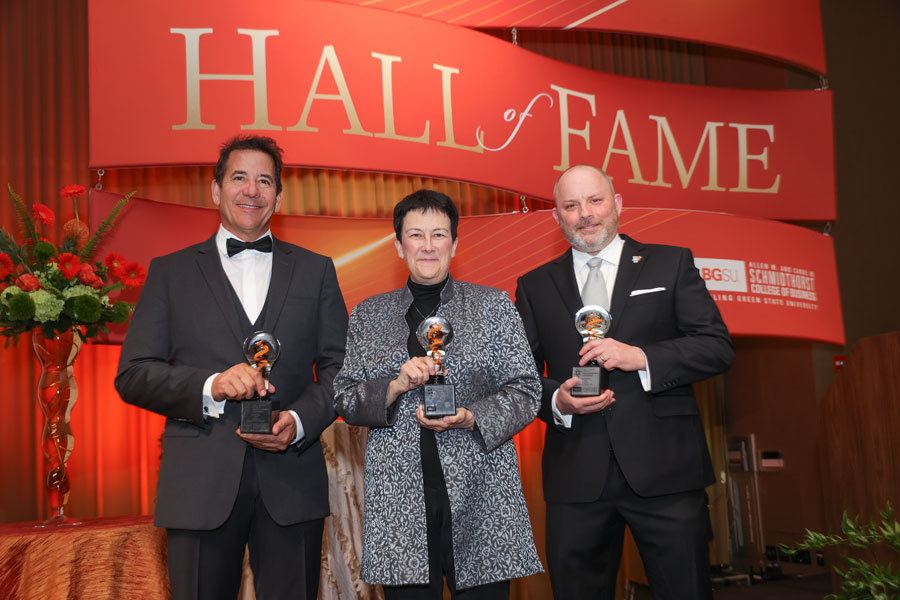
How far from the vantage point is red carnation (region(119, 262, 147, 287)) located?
10.8 feet

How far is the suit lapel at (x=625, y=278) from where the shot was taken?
256 cm

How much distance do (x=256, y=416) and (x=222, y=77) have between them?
2.31 metres

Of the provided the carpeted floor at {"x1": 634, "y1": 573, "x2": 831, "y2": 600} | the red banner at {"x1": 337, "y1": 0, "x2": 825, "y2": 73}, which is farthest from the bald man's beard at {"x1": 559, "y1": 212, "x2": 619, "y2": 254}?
the carpeted floor at {"x1": 634, "y1": 573, "x2": 831, "y2": 600}

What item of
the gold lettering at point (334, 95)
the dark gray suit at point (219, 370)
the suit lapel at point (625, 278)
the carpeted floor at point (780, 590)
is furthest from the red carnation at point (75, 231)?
the carpeted floor at point (780, 590)

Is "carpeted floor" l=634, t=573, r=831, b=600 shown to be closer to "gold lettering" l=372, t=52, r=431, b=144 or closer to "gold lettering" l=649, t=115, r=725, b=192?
"gold lettering" l=649, t=115, r=725, b=192

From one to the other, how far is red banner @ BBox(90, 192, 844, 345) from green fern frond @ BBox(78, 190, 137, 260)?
0.95ft

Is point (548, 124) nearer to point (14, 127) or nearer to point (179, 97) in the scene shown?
point (179, 97)

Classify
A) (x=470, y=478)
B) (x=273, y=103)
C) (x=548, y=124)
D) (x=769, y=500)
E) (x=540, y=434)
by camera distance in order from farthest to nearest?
(x=769, y=500), (x=540, y=434), (x=548, y=124), (x=273, y=103), (x=470, y=478)

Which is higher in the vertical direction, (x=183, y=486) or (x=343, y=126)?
(x=343, y=126)

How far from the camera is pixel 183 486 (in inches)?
86.9

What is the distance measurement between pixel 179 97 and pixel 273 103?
0.44m

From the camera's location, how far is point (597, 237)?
265 cm

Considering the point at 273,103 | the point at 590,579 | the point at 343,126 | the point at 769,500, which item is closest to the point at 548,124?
the point at 343,126

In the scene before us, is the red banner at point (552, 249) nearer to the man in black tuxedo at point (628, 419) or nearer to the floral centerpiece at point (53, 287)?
the floral centerpiece at point (53, 287)
